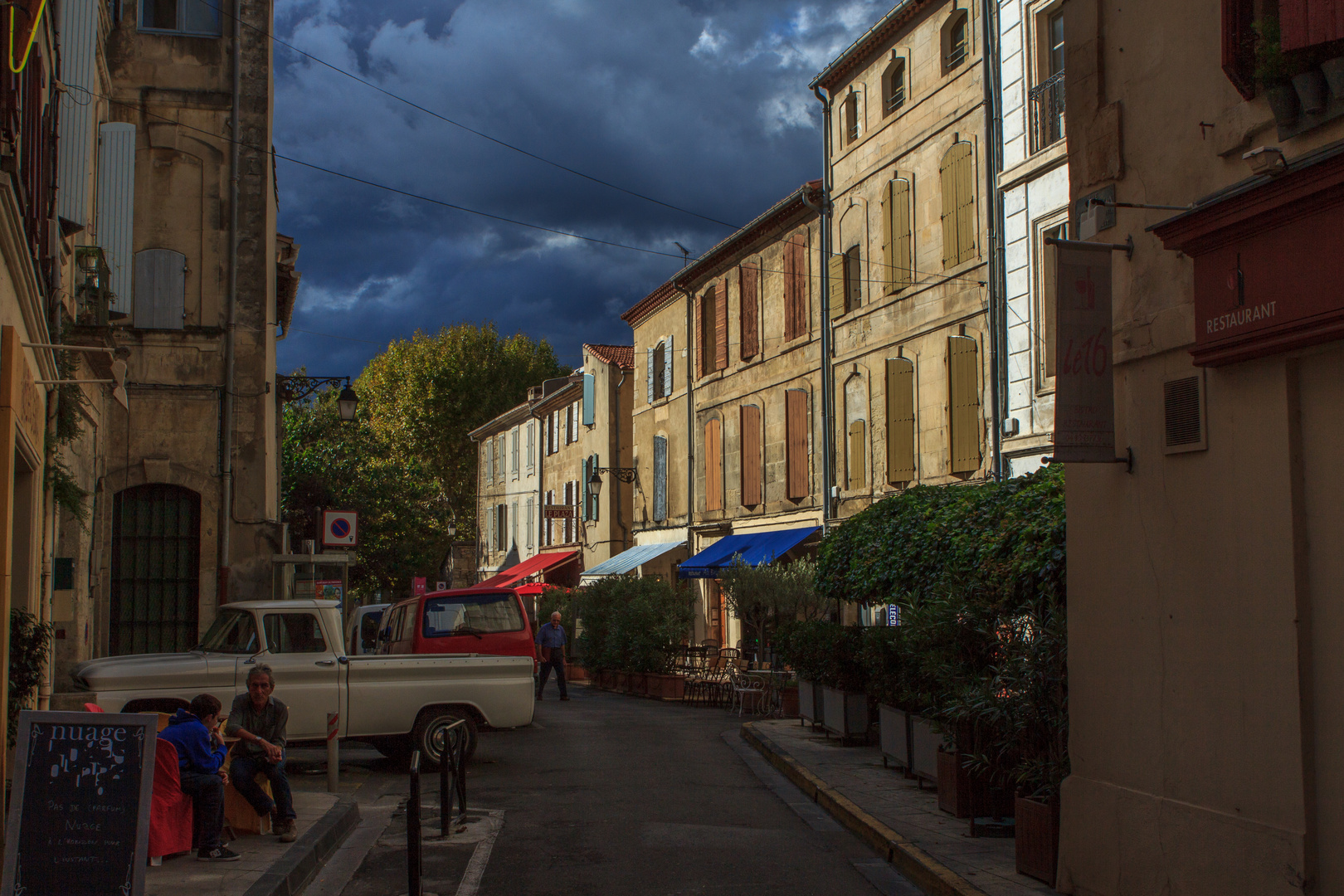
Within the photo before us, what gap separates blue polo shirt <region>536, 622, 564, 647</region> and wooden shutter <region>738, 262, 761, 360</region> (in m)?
8.64

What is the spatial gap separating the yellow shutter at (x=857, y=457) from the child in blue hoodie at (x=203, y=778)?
1649 cm

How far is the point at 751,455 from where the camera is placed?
29.5 metres

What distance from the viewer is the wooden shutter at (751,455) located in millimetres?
29156

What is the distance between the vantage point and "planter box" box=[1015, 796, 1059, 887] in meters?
7.63

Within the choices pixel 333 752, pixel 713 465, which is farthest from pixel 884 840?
pixel 713 465

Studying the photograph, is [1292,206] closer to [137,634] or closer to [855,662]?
[855,662]

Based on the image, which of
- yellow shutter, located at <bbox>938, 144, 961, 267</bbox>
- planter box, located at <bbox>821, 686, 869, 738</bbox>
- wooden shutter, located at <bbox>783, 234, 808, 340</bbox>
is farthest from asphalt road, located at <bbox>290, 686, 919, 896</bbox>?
wooden shutter, located at <bbox>783, 234, 808, 340</bbox>

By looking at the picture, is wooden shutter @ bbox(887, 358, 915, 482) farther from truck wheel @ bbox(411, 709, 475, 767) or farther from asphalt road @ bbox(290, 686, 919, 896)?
truck wheel @ bbox(411, 709, 475, 767)

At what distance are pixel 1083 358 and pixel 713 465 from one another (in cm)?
2483

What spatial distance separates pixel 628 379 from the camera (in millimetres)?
40469

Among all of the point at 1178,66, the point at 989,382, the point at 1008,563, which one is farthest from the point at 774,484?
the point at 1178,66

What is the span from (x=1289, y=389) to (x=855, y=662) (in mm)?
9260

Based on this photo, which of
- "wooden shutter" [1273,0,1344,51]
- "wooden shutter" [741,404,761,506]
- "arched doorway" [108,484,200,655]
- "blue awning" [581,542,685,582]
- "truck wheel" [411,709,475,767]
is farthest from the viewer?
"blue awning" [581,542,685,582]

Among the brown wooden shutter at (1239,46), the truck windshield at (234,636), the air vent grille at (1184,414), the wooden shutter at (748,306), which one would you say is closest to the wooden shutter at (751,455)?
the wooden shutter at (748,306)
